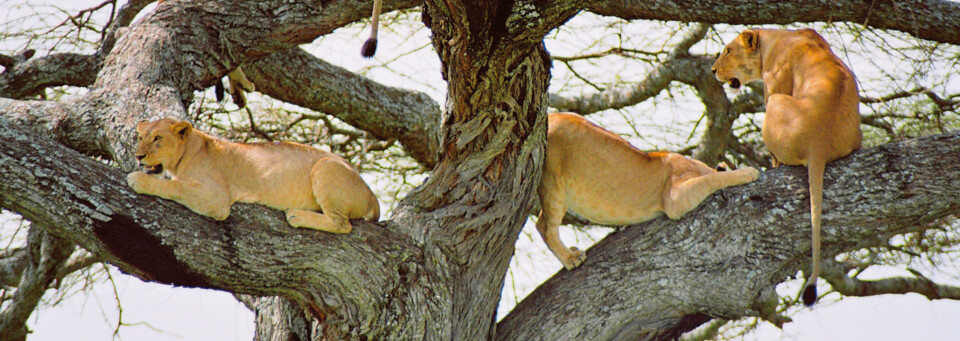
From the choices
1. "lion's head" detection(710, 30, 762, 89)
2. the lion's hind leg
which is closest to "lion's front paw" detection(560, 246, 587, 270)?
the lion's hind leg

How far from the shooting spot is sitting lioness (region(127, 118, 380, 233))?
3.55 m

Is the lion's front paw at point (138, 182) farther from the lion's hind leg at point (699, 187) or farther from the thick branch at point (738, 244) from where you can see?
the lion's hind leg at point (699, 187)

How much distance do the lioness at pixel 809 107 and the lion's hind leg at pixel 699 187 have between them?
0.81ft

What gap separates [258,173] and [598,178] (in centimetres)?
167

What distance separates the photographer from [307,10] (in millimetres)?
5133

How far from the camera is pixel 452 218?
153 inches

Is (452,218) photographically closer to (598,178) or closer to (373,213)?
(373,213)

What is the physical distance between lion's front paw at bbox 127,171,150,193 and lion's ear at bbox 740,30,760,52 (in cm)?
337

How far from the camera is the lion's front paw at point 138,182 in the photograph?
3.22 meters

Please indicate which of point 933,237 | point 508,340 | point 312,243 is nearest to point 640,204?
point 508,340

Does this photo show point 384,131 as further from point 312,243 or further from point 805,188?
point 805,188

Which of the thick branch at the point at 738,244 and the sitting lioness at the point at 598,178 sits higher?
the sitting lioness at the point at 598,178

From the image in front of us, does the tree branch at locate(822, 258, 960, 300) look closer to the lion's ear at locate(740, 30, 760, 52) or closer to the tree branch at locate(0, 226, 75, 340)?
the lion's ear at locate(740, 30, 760, 52)

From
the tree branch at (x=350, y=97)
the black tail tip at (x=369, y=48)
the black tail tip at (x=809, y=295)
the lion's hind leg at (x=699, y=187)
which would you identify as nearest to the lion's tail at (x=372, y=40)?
the black tail tip at (x=369, y=48)
